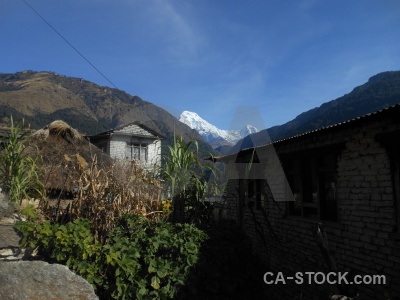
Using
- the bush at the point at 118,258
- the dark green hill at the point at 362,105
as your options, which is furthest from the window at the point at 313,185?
the dark green hill at the point at 362,105

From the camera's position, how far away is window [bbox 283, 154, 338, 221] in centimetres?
506

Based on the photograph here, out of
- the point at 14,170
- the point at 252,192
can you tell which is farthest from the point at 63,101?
the point at 252,192

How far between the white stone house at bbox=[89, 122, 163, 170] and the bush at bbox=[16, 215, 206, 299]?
1543 cm

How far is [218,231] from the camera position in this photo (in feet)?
22.2

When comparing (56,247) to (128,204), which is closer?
(56,247)

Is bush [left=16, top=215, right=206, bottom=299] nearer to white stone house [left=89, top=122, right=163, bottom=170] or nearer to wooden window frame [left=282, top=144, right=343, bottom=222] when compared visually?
wooden window frame [left=282, top=144, right=343, bottom=222]

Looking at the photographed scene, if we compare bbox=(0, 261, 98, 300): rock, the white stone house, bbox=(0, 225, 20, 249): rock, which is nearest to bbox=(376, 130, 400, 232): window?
bbox=(0, 261, 98, 300): rock

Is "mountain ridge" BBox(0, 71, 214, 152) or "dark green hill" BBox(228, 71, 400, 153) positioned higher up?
"mountain ridge" BBox(0, 71, 214, 152)

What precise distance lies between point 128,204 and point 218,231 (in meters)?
2.21

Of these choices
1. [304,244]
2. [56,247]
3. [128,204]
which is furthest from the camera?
[128,204]

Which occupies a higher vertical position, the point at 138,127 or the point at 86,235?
the point at 138,127

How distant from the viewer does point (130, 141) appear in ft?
73.5

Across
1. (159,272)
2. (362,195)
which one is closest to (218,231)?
(159,272)

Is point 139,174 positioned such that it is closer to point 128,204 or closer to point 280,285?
point 128,204
